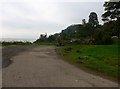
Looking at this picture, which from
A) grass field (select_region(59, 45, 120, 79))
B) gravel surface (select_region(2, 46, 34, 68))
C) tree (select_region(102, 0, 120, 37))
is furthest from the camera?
tree (select_region(102, 0, 120, 37))

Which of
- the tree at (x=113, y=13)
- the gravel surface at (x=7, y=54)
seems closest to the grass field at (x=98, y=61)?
the gravel surface at (x=7, y=54)

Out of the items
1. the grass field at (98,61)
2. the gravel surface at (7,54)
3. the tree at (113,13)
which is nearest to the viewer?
the grass field at (98,61)

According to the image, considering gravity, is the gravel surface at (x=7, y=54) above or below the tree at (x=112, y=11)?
below

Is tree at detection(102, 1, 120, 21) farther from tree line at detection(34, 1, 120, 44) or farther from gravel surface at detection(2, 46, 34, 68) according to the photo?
gravel surface at detection(2, 46, 34, 68)

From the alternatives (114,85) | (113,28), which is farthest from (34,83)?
(113,28)

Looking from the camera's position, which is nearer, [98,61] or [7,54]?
[98,61]

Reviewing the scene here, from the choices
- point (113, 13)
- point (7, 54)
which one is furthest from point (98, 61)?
point (113, 13)

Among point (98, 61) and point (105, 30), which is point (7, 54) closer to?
point (98, 61)

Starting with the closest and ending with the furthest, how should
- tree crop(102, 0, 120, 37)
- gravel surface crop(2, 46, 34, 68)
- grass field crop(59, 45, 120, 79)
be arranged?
1. grass field crop(59, 45, 120, 79)
2. gravel surface crop(2, 46, 34, 68)
3. tree crop(102, 0, 120, 37)

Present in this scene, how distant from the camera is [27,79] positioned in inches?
473

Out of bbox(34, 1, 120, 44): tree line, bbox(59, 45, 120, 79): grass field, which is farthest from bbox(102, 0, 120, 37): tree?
bbox(59, 45, 120, 79): grass field

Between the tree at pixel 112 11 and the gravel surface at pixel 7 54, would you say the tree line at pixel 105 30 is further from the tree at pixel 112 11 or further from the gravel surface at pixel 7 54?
the gravel surface at pixel 7 54

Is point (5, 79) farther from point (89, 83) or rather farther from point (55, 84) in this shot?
point (89, 83)

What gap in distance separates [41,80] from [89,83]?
2.03 meters
